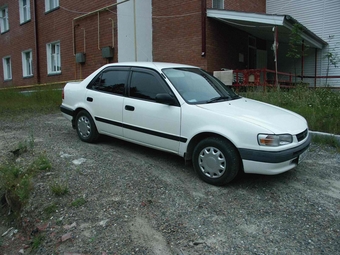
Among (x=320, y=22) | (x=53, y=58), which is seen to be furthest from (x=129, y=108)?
(x=53, y=58)

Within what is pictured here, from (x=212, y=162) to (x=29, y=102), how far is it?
972 centimetres

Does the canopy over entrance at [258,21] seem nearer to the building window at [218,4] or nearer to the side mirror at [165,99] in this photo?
the building window at [218,4]

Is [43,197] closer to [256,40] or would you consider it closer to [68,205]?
[68,205]

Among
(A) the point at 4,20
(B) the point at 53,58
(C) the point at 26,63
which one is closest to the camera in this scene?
(B) the point at 53,58

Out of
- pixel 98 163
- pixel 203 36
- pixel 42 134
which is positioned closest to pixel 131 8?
pixel 203 36

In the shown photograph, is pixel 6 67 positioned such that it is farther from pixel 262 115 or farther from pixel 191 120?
pixel 262 115

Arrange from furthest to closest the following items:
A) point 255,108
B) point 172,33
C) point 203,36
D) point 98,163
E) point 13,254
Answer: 1. point 172,33
2. point 203,36
3. point 98,163
4. point 255,108
5. point 13,254

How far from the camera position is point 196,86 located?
5.20 meters

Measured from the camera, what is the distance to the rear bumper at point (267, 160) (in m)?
4.01

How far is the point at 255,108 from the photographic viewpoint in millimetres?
4836

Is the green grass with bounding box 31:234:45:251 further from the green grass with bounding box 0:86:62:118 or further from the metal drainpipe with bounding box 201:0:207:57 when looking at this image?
the metal drainpipe with bounding box 201:0:207:57

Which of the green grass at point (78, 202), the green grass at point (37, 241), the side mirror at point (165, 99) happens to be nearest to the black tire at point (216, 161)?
the side mirror at point (165, 99)

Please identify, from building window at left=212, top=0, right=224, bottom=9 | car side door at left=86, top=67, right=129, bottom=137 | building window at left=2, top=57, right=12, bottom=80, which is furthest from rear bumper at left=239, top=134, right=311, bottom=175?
building window at left=2, top=57, right=12, bottom=80

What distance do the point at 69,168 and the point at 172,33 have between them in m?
8.79
